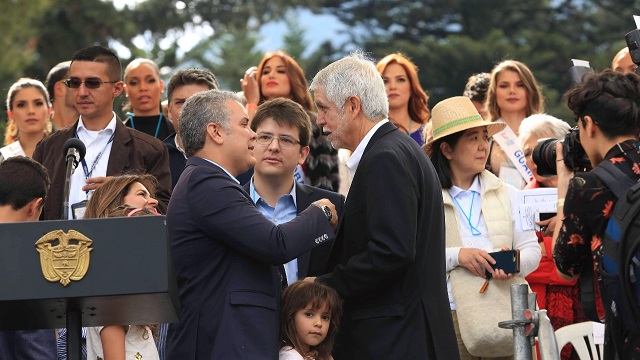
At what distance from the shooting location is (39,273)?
539 cm

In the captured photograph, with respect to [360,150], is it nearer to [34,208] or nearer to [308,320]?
[308,320]

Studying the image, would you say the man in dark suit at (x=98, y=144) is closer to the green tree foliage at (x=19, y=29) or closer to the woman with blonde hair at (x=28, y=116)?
the woman with blonde hair at (x=28, y=116)

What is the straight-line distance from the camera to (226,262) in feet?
21.3

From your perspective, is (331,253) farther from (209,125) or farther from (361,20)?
(361,20)

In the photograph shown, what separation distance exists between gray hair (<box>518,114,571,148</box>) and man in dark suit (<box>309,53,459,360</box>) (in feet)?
7.83

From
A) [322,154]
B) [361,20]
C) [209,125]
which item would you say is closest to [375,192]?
[209,125]

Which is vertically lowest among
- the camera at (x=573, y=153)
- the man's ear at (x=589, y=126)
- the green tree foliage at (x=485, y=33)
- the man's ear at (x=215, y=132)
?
the camera at (x=573, y=153)

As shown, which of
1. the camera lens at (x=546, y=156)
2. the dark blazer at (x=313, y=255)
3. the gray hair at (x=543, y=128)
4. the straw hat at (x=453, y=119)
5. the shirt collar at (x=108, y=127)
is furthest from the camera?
the gray hair at (x=543, y=128)

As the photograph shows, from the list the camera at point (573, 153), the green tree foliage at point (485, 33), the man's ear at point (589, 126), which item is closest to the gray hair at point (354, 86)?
the camera at point (573, 153)

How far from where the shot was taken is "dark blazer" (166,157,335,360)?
21.0 ft

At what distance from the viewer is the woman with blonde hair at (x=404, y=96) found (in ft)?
33.4

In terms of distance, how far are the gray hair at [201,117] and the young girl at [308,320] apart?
0.86 m

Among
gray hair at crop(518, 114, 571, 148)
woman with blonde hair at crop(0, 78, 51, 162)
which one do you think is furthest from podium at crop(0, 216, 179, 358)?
woman with blonde hair at crop(0, 78, 51, 162)

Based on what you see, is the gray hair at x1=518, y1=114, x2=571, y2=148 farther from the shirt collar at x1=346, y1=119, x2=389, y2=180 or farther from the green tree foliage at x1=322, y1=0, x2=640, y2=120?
the green tree foliage at x1=322, y1=0, x2=640, y2=120
